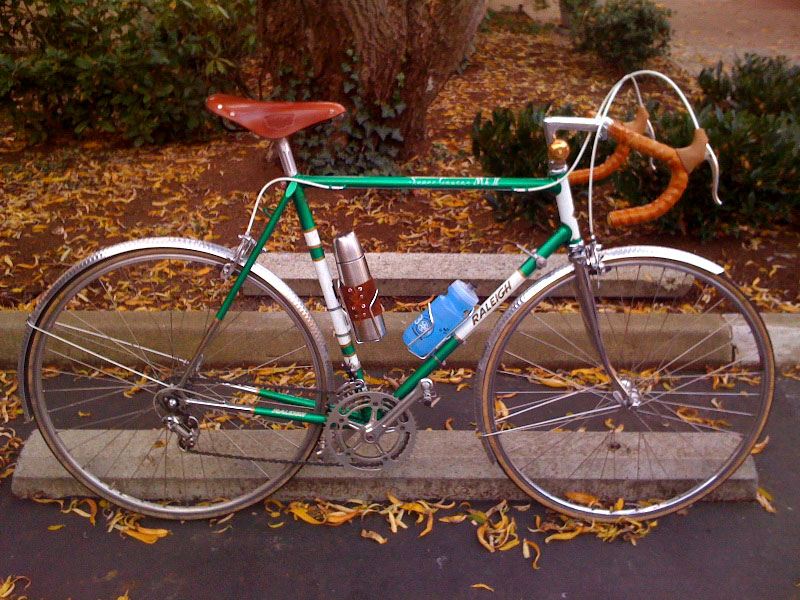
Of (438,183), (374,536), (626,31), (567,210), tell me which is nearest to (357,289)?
(438,183)

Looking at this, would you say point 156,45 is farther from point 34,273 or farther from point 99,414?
point 99,414

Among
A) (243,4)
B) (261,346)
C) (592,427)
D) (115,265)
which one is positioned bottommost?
(592,427)

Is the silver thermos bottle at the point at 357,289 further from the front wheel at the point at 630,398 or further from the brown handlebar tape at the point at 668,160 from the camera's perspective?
the brown handlebar tape at the point at 668,160

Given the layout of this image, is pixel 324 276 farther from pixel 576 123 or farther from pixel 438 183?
pixel 576 123

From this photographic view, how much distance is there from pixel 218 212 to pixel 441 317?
9.43 ft

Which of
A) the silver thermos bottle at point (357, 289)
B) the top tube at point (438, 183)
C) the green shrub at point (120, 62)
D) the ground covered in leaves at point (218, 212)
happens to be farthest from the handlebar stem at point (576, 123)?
the green shrub at point (120, 62)

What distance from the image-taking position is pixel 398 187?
2.25 metres

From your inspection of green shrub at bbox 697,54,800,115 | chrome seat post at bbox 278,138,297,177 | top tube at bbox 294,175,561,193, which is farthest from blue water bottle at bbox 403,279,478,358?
green shrub at bbox 697,54,800,115

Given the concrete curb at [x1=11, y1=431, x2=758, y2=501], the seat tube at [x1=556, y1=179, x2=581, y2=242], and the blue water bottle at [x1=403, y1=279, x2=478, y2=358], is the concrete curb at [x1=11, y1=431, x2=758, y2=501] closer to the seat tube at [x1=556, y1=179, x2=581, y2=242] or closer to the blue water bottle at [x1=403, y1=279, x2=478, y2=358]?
the blue water bottle at [x1=403, y1=279, x2=478, y2=358]

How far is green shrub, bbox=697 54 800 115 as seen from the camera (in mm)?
4832

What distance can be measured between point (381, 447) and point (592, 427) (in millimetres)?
1050

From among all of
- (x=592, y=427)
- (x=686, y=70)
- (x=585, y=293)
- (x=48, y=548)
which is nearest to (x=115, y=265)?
(x=48, y=548)

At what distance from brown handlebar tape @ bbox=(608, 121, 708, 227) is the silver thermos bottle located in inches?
32.7

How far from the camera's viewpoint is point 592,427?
3148 mm
